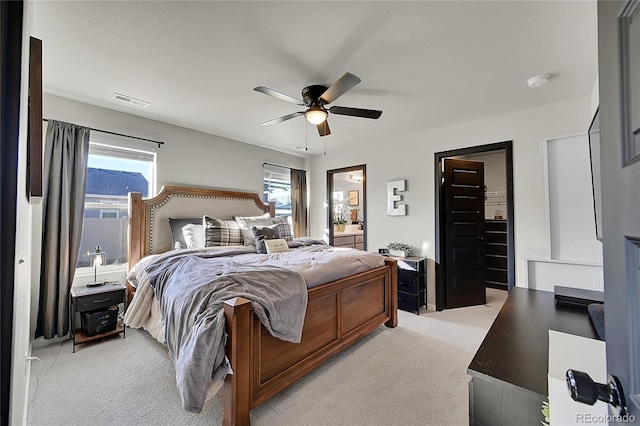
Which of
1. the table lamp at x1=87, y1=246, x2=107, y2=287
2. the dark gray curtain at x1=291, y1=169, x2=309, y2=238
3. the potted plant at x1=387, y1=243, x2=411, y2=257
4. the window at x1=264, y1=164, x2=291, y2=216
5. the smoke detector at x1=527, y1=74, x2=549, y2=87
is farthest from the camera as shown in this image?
the dark gray curtain at x1=291, y1=169, x2=309, y2=238

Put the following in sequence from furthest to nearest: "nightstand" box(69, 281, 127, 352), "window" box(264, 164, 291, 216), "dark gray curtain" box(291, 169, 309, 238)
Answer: "dark gray curtain" box(291, 169, 309, 238) → "window" box(264, 164, 291, 216) → "nightstand" box(69, 281, 127, 352)

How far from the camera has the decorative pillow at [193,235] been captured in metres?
3.38

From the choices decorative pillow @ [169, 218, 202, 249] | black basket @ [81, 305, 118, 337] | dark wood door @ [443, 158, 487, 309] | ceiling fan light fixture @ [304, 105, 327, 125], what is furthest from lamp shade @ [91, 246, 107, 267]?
dark wood door @ [443, 158, 487, 309]

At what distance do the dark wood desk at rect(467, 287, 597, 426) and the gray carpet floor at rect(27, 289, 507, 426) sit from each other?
2.86 ft

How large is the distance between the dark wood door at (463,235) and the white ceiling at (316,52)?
1.04 m

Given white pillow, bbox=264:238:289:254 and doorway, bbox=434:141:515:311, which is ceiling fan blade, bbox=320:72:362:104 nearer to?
white pillow, bbox=264:238:289:254

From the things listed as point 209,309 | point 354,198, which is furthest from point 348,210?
point 209,309

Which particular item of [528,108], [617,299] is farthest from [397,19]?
[528,108]

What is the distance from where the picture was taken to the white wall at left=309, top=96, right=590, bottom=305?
3.06 metres

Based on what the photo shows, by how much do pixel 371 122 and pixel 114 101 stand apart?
10.0ft

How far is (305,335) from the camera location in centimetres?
212

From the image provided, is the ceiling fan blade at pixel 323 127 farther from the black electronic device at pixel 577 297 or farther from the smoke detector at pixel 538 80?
the black electronic device at pixel 577 297

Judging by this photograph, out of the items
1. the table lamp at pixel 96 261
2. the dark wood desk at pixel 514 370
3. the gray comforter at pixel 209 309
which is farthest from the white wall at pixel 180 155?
the dark wood desk at pixel 514 370

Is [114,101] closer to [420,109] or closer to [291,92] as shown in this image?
[291,92]
